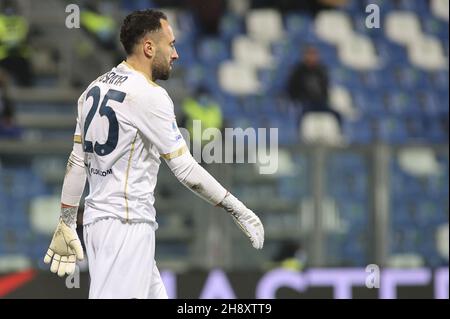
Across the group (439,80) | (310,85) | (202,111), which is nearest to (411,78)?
(439,80)

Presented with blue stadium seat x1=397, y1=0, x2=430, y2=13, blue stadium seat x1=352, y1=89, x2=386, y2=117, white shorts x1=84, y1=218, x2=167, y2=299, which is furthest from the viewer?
blue stadium seat x1=397, y1=0, x2=430, y2=13

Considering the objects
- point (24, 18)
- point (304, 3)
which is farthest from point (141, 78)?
point (304, 3)

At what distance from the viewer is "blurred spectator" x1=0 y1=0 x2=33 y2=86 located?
9.02 m

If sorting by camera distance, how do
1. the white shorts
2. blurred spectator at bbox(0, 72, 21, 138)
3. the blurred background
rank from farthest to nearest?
blurred spectator at bbox(0, 72, 21, 138), the blurred background, the white shorts

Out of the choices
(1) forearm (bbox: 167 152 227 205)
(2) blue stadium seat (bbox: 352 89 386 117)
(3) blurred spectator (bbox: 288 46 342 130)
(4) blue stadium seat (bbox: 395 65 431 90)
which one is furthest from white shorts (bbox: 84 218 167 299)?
(4) blue stadium seat (bbox: 395 65 431 90)

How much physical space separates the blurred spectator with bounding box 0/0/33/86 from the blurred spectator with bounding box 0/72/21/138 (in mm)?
459

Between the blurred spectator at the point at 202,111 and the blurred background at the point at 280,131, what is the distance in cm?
2

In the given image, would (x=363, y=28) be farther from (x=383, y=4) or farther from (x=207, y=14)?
(x=207, y=14)

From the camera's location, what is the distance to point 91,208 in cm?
418

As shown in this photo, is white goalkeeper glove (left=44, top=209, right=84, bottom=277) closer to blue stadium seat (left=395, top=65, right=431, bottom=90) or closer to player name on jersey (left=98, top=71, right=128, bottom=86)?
player name on jersey (left=98, top=71, right=128, bottom=86)

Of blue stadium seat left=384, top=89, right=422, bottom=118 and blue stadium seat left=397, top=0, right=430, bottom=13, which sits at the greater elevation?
blue stadium seat left=397, top=0, right=430, bottom=13

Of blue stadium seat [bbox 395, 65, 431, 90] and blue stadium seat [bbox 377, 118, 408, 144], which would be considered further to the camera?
blue stadium seat [bbox 395, 65, 431, 90]

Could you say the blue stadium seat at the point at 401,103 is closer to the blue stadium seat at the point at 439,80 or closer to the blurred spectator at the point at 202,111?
the blue stadium seat at the point at 439,80

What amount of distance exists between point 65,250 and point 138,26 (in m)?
1.04
